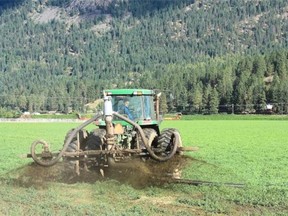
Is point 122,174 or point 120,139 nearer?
point 120,139

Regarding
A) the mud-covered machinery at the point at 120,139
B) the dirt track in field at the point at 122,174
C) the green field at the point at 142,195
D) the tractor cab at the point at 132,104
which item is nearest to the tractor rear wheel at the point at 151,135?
the mud-covered machinery at the point at 120,139

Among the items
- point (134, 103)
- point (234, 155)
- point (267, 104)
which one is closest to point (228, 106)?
point (267, 104)

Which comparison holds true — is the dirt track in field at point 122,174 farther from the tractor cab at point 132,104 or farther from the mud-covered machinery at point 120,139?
the tractor cab at point 132,104

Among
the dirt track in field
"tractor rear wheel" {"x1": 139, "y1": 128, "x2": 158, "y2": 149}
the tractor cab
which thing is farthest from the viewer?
the tractor cab

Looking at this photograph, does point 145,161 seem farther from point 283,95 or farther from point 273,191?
point 283,95

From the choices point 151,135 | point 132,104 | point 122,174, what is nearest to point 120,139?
point 122,174

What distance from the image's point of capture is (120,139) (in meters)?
16.0

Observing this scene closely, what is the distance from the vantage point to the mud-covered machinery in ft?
49.2

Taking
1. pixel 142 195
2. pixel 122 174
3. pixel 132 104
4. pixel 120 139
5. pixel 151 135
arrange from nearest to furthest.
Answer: pixel 142 195 < pixel 120 139 < pixel 122 174 < pixel 151 135 < pixel 132 104

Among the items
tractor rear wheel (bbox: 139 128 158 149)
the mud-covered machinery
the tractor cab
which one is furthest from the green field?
the tractor cab

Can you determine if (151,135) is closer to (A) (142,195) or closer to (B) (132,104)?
(B) (132,104)

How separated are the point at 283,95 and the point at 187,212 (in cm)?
14655

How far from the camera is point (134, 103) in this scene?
1791 cm

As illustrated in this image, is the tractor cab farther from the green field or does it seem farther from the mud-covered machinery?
the green field
